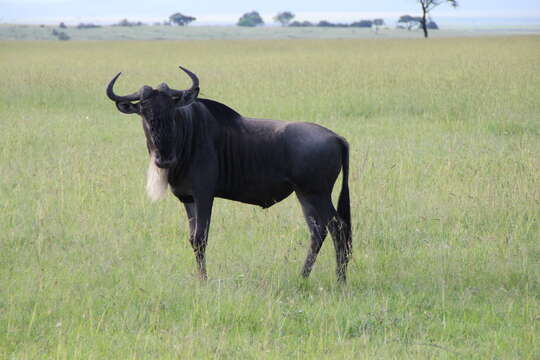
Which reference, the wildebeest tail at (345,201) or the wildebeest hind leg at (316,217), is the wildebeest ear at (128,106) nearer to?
the wildebeest hind leg at (316,217)

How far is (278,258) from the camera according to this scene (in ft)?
22.5

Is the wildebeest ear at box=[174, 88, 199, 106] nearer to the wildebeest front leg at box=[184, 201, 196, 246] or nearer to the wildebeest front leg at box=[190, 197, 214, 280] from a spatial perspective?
the wildebeest front leg at box=[190, 197, 214, 280]

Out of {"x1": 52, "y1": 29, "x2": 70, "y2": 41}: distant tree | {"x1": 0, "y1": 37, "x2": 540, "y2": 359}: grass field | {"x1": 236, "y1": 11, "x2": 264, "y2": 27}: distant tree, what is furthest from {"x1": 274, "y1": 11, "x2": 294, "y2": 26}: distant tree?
{"x1": 0, "y1": 37, "x2": 540, "y2": 359}: grass field

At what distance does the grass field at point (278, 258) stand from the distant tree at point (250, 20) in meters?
144

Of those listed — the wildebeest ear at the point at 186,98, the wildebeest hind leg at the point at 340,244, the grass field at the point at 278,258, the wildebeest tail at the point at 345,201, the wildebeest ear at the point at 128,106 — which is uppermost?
the wildebeest ear at the point at 186,98

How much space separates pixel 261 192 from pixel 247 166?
255 millimetres

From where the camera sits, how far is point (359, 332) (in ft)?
17.4

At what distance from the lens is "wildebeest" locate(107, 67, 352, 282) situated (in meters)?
6.34

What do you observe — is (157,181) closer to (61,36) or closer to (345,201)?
Result: (345,201)

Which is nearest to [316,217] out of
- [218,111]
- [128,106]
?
[218,111]

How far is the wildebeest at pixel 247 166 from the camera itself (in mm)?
6340

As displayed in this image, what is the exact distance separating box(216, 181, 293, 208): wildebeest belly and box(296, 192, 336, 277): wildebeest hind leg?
0.51ft

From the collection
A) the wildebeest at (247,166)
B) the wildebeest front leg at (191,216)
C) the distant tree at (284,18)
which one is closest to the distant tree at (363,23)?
the distant tree at (284,18)

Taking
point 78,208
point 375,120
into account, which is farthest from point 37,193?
point 375,120
